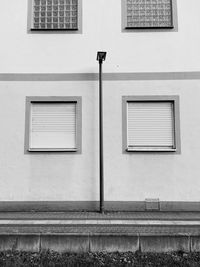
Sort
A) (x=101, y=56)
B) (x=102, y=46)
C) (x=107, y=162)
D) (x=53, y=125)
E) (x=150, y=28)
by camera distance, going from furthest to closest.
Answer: (x=150, y=28) → (x=102, y=46) → (x=53, y=125) → (x=107, y=162) → (x=101, y=56)

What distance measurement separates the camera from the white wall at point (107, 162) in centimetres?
1069

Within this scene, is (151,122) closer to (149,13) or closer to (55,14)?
(149,13)

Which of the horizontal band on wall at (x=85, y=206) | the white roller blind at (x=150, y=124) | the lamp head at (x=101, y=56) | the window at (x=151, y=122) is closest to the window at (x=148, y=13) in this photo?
the lamp head at (x=101, y=56)

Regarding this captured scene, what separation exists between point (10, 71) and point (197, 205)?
6.56 metres

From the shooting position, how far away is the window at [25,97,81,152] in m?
11.0

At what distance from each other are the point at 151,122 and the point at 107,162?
1.73 m

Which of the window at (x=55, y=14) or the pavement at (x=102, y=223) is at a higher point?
the window at (x=55, y=14)

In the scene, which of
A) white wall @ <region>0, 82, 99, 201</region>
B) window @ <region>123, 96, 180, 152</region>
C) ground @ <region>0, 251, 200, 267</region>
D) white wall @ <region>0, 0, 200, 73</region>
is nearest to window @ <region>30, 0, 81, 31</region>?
white wall @ <region>0, 0, 200, 73</region>

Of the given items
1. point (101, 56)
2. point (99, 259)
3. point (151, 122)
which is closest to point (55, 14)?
Result: point (101, 56)

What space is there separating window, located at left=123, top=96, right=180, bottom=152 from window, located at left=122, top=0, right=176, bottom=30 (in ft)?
7.63

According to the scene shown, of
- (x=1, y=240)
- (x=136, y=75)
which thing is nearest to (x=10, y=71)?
(x=136, y=75)

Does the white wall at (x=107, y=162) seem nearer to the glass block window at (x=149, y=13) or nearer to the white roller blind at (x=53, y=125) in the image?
A: the white roller blind at (x=53, y=125)

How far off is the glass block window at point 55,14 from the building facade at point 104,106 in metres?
0.04

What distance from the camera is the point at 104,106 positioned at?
11.0 metres
